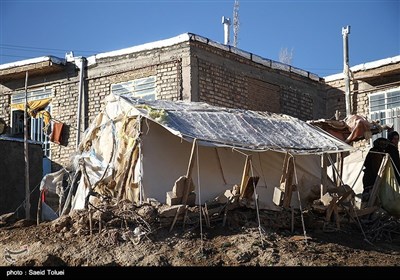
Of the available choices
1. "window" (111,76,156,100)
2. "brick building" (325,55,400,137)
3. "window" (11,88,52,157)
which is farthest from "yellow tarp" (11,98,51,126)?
"brick building" (325,55,400,137)

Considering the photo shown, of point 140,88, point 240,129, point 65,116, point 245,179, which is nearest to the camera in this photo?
point 245,179

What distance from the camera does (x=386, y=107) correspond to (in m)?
16.7

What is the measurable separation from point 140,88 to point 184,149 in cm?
526

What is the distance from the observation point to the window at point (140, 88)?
50.1 feet

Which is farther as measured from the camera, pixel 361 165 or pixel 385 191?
pixel 361 165

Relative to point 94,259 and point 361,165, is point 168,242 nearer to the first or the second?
point 94,259

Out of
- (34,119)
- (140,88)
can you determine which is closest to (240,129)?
(140,88)

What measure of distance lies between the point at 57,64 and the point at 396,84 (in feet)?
27.7

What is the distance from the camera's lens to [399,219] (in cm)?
1136

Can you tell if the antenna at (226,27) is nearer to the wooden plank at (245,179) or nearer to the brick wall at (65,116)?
the brick wall at (65,116)

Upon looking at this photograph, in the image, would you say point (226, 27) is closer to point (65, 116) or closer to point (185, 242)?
point (65, 116)

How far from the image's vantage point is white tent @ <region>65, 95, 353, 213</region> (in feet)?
32.9

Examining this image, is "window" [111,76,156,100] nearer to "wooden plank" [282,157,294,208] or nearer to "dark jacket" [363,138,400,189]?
"dark jacket" [363,138,400,189]

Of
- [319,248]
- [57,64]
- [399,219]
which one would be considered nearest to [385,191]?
[399,219]
